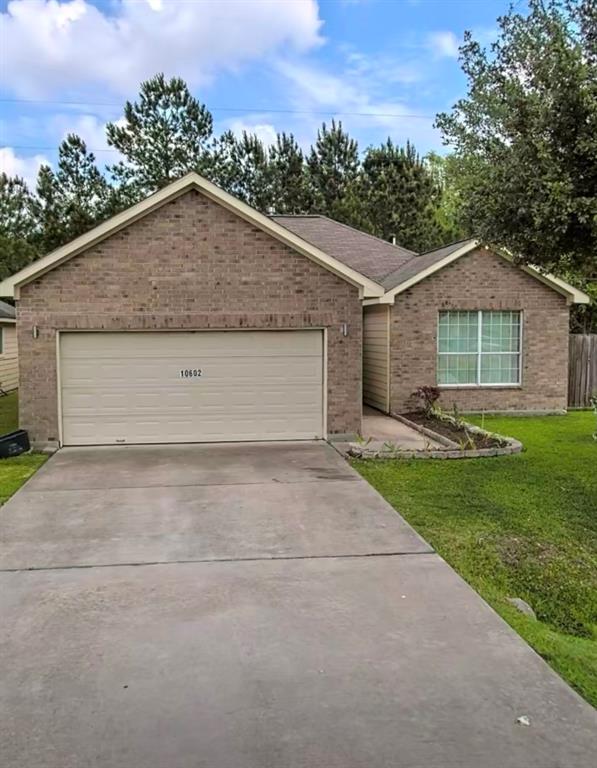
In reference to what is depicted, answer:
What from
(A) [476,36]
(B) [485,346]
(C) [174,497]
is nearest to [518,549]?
(C) [174,497]

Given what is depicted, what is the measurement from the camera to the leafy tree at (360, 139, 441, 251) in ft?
107

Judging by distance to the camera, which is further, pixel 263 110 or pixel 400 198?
pixel 400 198

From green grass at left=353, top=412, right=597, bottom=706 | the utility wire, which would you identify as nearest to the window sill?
green grass at left=353, top=412, right=597, bottom=706

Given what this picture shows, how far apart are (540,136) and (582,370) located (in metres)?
12.0

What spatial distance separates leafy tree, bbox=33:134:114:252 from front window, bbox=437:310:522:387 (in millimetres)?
19014

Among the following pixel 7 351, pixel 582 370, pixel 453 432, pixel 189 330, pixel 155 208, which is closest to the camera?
pixel 155 208

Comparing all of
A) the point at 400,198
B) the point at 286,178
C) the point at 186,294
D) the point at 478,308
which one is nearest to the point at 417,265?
the point at 478,308

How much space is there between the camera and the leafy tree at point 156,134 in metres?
31.4

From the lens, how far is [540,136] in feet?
22.8

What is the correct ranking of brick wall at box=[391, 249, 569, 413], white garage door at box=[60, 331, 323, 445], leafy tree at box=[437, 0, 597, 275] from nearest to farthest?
leafy tree at box=[437, 0, 597, 275]
white garage door at box=[60, 331, 323, 445]
brick wall at box=[391, 249, 569, 413]

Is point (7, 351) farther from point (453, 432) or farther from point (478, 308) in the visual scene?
point (453, 432)

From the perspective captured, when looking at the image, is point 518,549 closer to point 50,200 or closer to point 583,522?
point 583,522

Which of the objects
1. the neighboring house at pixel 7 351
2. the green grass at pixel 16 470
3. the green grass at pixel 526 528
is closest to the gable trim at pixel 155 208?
the green grass at pixel 16 470

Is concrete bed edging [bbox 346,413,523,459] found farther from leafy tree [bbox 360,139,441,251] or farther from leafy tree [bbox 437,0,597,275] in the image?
leafy tree [bbox 360,139,441,251]
